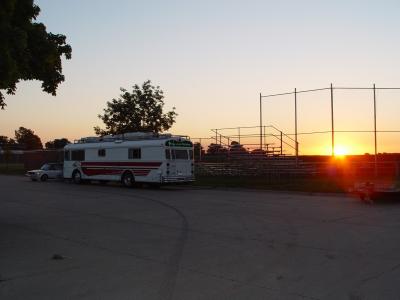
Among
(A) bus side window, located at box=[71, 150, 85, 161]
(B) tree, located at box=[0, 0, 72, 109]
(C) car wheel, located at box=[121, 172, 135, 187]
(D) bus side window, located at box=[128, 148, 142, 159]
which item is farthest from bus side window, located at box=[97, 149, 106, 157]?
(B) tree, located at box=[0, 0, 72, 109]

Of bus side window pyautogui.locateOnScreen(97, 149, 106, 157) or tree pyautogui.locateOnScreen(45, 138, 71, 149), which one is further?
tree pyautogui.locateOnScreen(45, 138, 71, 149)

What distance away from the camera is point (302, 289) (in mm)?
7059

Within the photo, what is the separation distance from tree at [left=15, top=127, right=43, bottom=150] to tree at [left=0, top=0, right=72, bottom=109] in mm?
147940

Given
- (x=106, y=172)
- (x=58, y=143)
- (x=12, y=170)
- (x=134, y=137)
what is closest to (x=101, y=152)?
(x=106, y=172)

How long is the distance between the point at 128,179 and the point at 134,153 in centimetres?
165

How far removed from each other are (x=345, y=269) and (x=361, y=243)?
100 inches

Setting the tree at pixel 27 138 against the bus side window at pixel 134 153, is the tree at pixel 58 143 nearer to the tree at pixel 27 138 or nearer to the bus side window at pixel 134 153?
the tree at pixel 27 138

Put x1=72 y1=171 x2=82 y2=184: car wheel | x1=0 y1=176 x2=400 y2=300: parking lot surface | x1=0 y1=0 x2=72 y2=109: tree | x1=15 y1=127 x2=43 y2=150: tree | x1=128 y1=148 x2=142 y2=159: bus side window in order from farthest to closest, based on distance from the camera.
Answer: x1=15 y1=127 x2=43 y2=150: tree, x1=72 y1=171 x2=82 y2=184: car wheel, x1=128 y1=148 x2=142 y2=159: bus side window, x1=0 y1=0 x2=72 y2=109: tree, x1=0 y1=176 x2=400 y2=300: parking lot surface

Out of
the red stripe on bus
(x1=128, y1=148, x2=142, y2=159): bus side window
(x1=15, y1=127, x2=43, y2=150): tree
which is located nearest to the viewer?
the red stripe on bus

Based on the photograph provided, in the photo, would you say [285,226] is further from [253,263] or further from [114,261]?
[114,261]

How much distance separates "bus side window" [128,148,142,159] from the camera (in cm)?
2919

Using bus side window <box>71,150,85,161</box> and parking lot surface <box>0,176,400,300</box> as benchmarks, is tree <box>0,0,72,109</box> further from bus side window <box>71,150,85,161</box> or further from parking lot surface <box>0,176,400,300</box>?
bus side window <box>71,150,85,161</box>

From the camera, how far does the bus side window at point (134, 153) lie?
29.2 metres

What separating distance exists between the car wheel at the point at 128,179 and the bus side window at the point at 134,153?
1.03 meters
